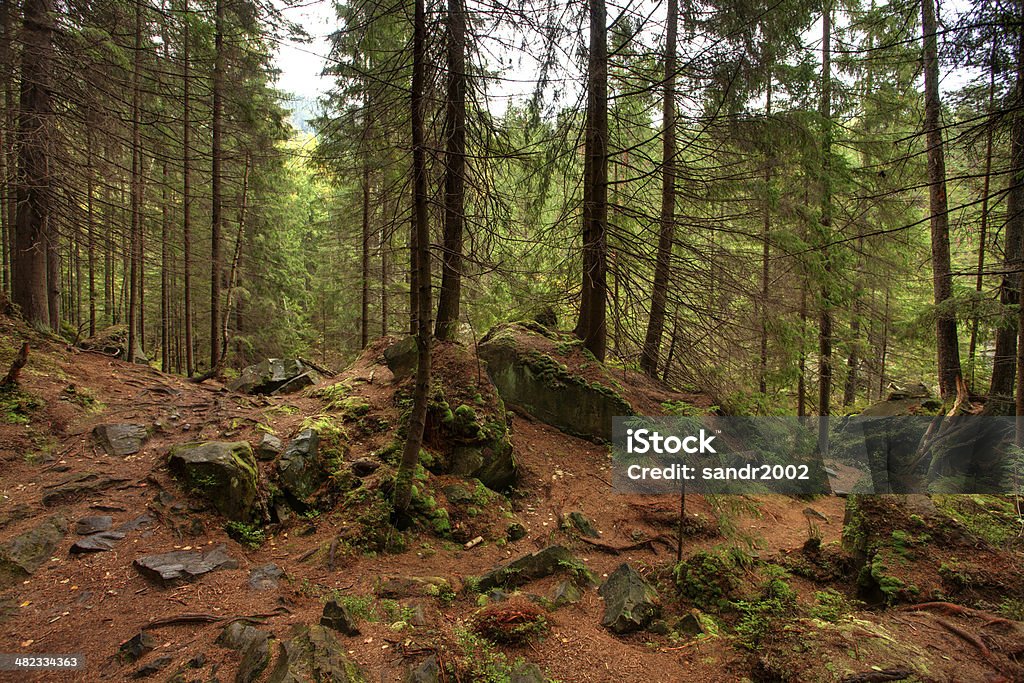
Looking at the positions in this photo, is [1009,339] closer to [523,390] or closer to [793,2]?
[793,2]

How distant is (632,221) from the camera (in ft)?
34.0

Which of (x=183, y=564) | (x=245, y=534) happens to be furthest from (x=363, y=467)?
(x=183, y=564)

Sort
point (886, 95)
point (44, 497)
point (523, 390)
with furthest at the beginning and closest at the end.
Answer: point (886, 95)
point (523, 390)
point (44, 497)

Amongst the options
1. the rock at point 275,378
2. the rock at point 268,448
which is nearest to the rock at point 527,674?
the rock at point 268,448

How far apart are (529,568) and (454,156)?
18.9 feet

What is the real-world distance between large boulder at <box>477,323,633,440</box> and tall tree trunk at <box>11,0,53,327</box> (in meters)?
8.02

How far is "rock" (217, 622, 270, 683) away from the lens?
336cm

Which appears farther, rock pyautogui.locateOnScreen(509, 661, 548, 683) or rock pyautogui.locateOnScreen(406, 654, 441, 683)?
rock pyautogui.locateOnScreen(509, 661, 548, 683)

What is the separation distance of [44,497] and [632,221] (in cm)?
1096

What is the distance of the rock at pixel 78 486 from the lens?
5.35m

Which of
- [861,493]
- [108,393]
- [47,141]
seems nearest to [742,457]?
[861,493]

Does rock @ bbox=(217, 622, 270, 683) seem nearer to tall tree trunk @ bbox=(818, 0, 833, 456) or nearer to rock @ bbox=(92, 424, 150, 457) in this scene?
rock @ bbox=(92, 424, 150, 457)

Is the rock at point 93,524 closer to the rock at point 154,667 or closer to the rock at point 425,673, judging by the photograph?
the rock at point 154,667

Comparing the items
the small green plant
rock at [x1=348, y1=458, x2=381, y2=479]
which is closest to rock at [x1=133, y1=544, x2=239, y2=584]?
the small green plant
